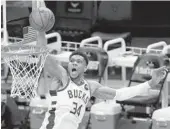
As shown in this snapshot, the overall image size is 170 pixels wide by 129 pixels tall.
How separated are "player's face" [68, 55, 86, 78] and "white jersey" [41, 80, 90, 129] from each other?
0.12 metres

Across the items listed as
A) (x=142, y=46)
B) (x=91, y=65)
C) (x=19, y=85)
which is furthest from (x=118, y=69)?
(x=19, y=85)

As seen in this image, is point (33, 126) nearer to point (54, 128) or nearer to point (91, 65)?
point (91, 65)

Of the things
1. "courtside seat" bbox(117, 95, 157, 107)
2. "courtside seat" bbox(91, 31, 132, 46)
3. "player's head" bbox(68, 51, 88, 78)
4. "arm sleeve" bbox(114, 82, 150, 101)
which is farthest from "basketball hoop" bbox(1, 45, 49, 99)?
"courtside seat" bbox(91, 31, 132, 46)

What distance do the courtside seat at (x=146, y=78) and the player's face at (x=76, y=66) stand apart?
1955mm

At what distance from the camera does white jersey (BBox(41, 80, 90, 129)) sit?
6.98 m

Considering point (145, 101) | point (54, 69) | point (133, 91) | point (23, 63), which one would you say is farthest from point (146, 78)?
point (54, 69)

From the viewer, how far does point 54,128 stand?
6.97 metres

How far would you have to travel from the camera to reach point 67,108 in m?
7.01

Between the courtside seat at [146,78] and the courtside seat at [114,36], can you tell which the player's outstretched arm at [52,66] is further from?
the courtside seat at [114,36]

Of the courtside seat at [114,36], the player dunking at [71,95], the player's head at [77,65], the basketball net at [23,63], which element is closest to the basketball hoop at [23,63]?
the basketball net at [23,63]

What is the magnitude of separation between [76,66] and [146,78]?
8.35 feet

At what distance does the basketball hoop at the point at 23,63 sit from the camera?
6957 mm

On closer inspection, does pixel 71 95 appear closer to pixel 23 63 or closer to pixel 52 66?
pixel 52 66

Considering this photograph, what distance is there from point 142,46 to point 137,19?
0.61 metres
